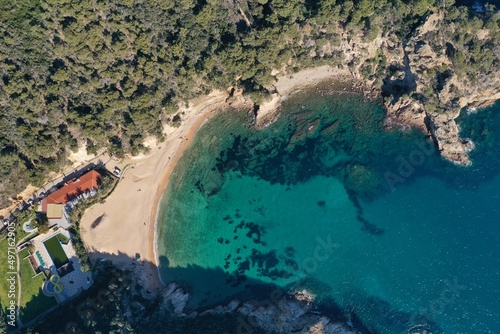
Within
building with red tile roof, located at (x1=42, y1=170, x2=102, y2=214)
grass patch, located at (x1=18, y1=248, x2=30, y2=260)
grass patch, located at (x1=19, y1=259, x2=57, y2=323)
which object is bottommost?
grass patch, located at (x1=19, y1=259, x2=57, y2=323)

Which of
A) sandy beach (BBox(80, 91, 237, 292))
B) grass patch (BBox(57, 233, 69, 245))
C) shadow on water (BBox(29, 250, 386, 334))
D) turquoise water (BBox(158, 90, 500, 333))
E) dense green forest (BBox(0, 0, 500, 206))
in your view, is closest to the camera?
dense green forest (BBox(0, 0, 500, 206))

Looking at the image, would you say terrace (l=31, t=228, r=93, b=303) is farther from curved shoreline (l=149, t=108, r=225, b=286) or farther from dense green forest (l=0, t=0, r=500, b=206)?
curved shoreline (l=149, t=108, r=225, b=286)

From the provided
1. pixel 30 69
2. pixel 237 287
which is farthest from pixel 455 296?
pixel 30 69

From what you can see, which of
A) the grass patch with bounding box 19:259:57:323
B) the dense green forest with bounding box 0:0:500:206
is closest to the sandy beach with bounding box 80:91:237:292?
the dense green forest with bounding box 0:0:500:206

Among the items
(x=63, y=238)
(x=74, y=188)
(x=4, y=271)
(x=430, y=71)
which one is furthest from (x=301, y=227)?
(x=4, y=271)

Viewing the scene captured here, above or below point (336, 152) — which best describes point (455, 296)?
below

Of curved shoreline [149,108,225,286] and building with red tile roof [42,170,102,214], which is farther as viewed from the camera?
curved shoreline [149,108,225,286]

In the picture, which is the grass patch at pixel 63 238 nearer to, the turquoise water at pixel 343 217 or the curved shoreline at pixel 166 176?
the curved shoreline at pixel 166 176

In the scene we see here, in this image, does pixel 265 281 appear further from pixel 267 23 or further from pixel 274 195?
pixel 267 23
